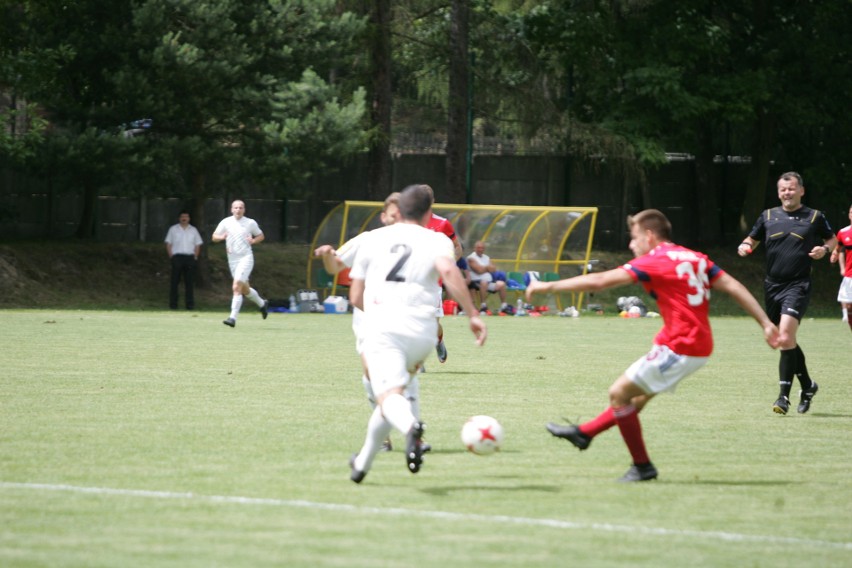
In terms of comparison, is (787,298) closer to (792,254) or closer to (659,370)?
(792,254)

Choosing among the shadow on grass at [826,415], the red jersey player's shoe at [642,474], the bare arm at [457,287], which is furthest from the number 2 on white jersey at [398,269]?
the shadow on grass at [826,415]

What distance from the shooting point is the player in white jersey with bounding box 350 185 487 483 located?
786cm

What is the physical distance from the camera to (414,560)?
591cm

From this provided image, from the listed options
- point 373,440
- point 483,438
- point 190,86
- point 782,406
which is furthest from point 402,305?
point 190,86

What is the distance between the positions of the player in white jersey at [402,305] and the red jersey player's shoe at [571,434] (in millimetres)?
878

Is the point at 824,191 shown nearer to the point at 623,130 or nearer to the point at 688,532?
the point at 623,130

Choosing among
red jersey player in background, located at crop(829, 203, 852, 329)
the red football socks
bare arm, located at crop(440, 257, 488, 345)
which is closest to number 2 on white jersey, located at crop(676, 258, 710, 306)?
the red football socks

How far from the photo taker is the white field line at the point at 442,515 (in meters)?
6.53

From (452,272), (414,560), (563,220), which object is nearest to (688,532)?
(414,560)

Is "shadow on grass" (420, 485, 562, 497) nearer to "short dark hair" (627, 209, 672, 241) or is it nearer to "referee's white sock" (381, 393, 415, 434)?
"referee's white sock" (381, 393, 415, 434)

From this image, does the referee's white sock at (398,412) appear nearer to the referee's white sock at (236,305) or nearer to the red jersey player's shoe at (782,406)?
the red jersey player's shoe at (782,406)

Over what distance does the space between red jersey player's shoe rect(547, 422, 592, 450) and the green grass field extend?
0.20 metres

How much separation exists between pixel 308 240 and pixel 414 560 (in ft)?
106

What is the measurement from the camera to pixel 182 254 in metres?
30.6
